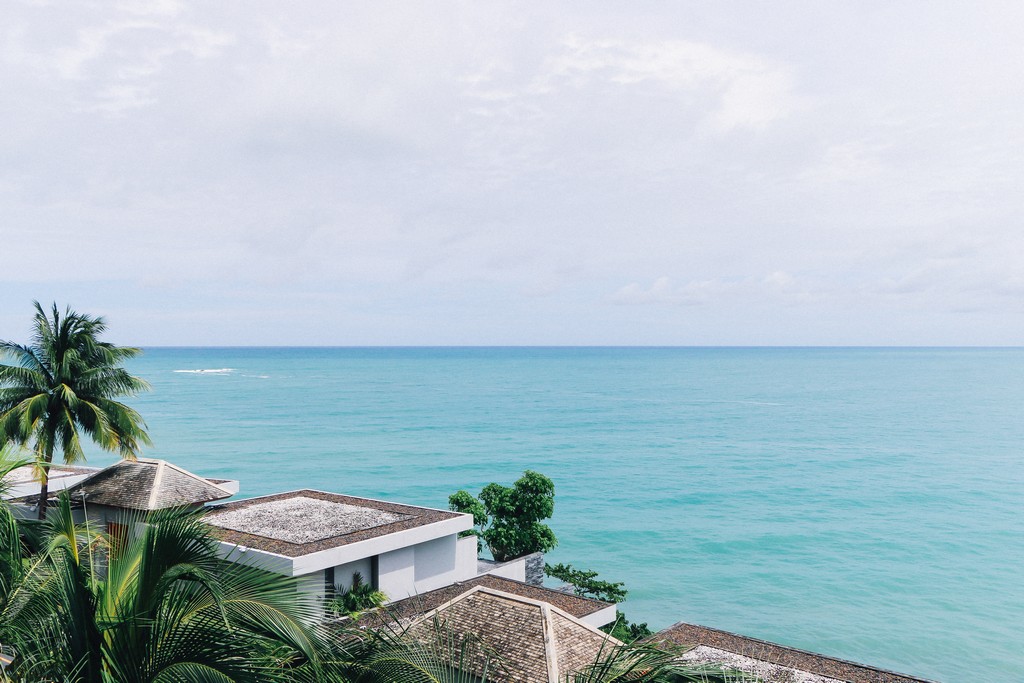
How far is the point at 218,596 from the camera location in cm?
467

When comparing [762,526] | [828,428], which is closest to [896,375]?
[828,428]

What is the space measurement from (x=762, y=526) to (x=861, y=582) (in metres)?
10.7

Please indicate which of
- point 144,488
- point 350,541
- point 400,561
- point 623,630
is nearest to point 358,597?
point 350,541

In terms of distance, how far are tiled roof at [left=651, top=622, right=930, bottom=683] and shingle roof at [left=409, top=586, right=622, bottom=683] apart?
76.9 inches

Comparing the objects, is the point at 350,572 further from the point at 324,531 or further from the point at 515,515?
the point at 515,515

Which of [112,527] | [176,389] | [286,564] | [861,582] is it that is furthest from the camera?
[176,389]

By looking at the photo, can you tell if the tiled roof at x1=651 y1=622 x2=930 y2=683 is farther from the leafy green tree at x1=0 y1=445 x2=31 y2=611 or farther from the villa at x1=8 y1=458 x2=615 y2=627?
the leafy green tree at x1=0 y1=445 x2=31 y2=611

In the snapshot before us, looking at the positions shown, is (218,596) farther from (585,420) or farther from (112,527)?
(585,420)

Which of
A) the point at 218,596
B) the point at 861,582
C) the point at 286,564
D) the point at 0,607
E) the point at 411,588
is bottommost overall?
the point at 861,582

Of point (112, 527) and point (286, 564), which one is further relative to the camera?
point (112, 527)

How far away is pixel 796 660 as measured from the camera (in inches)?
641

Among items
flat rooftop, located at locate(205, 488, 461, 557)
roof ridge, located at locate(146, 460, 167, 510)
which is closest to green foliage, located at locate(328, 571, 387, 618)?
flat rooftop, located at locate(205, 488, 461, 557)

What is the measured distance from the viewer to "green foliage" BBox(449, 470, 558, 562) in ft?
97.7

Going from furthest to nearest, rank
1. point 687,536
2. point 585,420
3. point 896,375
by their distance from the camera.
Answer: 1. point 896,375
2. point 585,420
3. point 687,536
